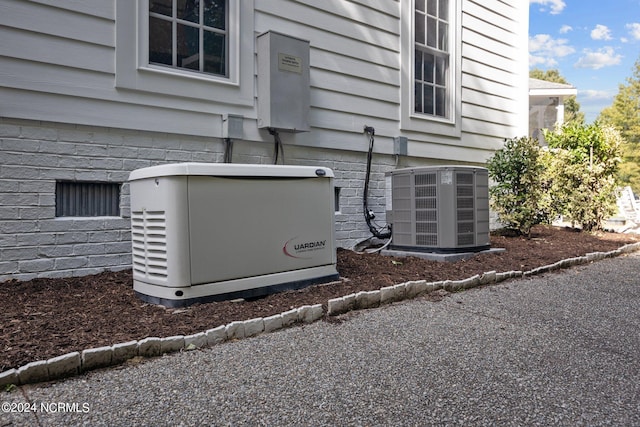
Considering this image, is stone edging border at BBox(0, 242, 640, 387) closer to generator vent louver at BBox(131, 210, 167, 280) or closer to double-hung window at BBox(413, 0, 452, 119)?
generator vent louver at BBox(131, 210, 167, 280)

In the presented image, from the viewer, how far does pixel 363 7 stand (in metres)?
5.60

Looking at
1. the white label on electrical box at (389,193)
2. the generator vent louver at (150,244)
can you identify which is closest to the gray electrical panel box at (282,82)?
the white label on electrical box at (389,193)

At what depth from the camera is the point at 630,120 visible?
2538cm

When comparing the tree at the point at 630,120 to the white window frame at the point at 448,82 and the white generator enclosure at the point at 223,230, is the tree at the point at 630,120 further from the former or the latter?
the white generator enclosure at the point at 223,230

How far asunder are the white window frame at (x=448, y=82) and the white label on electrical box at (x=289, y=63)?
1.84 metres

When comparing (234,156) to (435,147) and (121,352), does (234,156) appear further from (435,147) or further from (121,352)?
(435,147)

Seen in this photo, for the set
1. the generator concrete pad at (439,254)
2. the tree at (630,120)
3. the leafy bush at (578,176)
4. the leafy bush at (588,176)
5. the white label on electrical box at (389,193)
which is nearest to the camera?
the generator concrete pad at (439,254)

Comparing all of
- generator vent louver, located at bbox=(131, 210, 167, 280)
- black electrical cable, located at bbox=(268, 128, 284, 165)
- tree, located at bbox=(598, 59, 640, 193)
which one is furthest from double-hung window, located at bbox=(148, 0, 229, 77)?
tree, located at bbox=(598, 59, 640, 193)

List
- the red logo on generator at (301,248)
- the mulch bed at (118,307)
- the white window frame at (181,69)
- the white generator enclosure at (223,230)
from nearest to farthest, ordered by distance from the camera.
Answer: the mulch bed at (118,307), the white generator enclosure at (223,230), the red logo on generator at (301,248), the white window frame at (181,69)

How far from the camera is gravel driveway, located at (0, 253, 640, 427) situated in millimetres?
1781

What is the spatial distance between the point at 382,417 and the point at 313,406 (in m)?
0.27

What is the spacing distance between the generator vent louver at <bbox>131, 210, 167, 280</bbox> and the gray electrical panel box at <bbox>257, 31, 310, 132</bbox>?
1.77 metres

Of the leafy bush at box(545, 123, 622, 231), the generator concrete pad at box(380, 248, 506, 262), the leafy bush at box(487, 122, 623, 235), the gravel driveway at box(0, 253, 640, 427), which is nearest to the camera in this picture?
the gravel driveway at box(0, 253, 640, 427)

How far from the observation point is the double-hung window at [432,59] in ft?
21.0
